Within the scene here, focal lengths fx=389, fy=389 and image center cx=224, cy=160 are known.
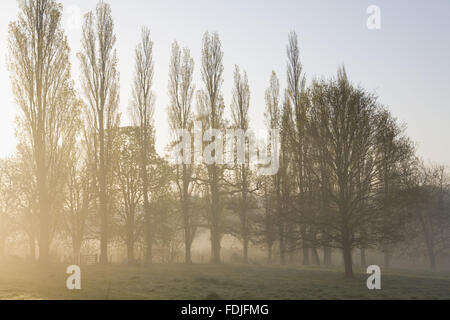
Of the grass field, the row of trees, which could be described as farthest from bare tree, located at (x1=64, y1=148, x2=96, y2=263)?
the grass field

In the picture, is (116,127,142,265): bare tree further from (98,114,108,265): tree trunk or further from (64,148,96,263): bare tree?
(98,114,108,265): tree trunk

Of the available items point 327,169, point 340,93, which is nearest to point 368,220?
point 327,169

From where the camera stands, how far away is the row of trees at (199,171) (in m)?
19.3

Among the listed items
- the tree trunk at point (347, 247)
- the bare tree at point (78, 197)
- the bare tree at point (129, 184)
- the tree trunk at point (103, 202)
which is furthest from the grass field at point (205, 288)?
the bare tree at point (78, 197)

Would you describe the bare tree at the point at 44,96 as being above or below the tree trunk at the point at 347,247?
above

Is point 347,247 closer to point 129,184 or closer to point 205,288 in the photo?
point 205,288

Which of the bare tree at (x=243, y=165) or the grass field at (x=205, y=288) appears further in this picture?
the bare tree at (x=243, y=165)

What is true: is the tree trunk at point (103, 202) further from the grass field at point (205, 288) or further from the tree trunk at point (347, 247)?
the tree trunk at point (347, 247)

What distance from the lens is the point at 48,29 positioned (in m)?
22.3

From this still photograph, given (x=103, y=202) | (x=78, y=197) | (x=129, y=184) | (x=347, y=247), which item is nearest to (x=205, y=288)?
(x=347, y=247)

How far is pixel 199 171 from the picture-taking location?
33344 mm

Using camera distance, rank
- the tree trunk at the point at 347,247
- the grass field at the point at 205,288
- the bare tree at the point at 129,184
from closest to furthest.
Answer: the grass field at the point at 205,288, the tree trunk at the point at 347,247, the bare tree at the point at 129,184

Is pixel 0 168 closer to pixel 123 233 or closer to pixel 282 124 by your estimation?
pixel 123 233
